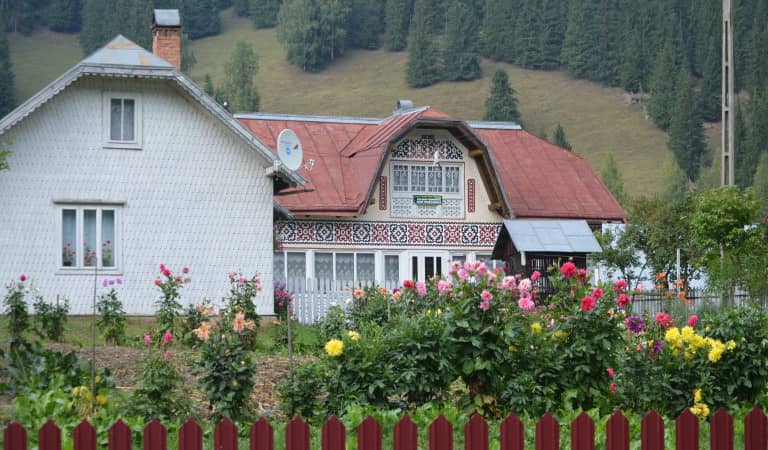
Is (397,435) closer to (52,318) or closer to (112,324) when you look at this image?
(52,318)

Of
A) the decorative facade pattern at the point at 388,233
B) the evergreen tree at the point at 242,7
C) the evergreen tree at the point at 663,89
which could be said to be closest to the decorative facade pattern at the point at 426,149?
the decorative facade pattern at the point at 388,233

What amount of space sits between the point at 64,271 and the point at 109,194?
1.93 m

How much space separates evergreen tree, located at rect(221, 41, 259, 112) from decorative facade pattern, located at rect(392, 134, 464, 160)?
7939 cm

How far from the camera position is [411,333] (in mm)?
10375

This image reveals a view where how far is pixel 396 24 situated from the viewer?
143 meters

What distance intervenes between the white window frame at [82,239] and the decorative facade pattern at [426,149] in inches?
557

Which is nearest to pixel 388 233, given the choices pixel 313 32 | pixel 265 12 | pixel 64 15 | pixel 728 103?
pixel 728 103

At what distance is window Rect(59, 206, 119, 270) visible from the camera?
25.2m

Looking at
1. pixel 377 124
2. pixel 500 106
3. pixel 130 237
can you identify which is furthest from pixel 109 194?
pixel 500 106

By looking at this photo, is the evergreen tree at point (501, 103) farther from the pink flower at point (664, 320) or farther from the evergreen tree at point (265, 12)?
the pink flower at point (664, 320)

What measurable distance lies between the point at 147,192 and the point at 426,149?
14.2 metres

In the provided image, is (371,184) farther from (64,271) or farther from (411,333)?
(411,333)

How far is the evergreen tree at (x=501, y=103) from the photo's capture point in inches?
4535

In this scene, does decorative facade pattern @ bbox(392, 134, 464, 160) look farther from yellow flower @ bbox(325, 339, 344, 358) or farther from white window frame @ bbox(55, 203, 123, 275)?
yellow flower @ bbox(325, 339, 344, 358)
